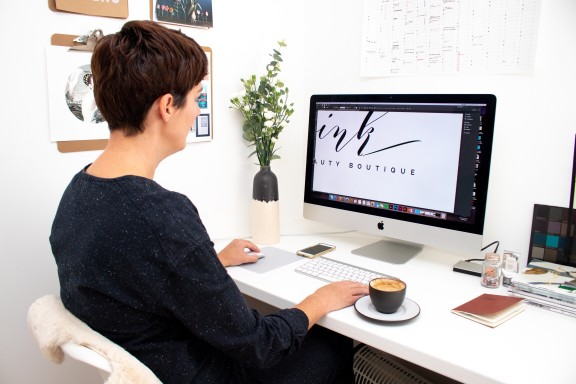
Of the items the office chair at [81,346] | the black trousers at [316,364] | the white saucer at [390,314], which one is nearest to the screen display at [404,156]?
the white saucer at [390,314]

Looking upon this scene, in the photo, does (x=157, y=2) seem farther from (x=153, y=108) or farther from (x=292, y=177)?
(x=292, y=177)

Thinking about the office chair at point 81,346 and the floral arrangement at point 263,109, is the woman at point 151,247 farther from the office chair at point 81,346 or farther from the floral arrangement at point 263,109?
the floral arrangement at point 263,109

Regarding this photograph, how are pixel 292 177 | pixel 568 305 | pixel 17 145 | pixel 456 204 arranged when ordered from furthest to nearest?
pixel 292 177 → pixel 456 204 → pixel 17 145 → pixel 568 305

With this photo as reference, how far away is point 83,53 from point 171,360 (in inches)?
35.6

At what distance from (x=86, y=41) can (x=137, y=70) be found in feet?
1.74

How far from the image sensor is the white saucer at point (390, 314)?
1.08 meters

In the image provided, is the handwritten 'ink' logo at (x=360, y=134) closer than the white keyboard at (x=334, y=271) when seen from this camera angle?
No

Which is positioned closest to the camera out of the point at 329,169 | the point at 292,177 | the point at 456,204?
the point at 456,204

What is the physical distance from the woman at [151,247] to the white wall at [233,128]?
1.34ft

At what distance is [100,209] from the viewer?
0.88 m

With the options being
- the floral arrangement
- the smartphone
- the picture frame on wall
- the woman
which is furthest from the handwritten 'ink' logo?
the woman

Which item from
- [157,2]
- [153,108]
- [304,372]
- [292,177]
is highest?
[157,2]

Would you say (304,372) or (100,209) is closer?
(100,209)

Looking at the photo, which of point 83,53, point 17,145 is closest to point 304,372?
point 17,145
